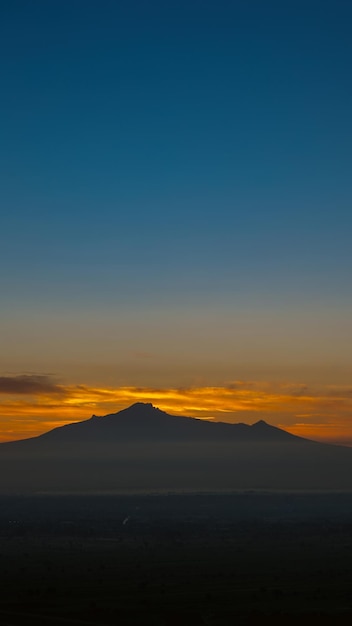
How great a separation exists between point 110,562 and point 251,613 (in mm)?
34231

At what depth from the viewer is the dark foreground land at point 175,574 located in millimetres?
57312

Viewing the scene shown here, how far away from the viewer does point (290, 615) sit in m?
56.7

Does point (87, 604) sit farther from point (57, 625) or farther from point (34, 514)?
point (34, 514)

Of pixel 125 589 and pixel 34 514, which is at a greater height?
pixel 34 514

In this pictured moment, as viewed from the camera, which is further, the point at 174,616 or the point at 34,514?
the point at 34,514

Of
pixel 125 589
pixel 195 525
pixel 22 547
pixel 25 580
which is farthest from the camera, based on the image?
pixel 195 525

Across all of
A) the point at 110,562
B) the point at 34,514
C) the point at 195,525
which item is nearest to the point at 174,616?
the point at 110,562

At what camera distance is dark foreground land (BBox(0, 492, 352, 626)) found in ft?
188

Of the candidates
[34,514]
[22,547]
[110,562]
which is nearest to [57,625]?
[110,562]

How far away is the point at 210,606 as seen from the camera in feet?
199

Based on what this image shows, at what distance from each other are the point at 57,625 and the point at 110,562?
3672 centimetres

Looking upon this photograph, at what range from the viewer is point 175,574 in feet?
256

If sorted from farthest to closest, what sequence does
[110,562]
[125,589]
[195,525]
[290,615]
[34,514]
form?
[34,514], [195,525], [110,562], [125,589], [290,615]

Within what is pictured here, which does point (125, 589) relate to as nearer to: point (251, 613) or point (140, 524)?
point (251, 613)
